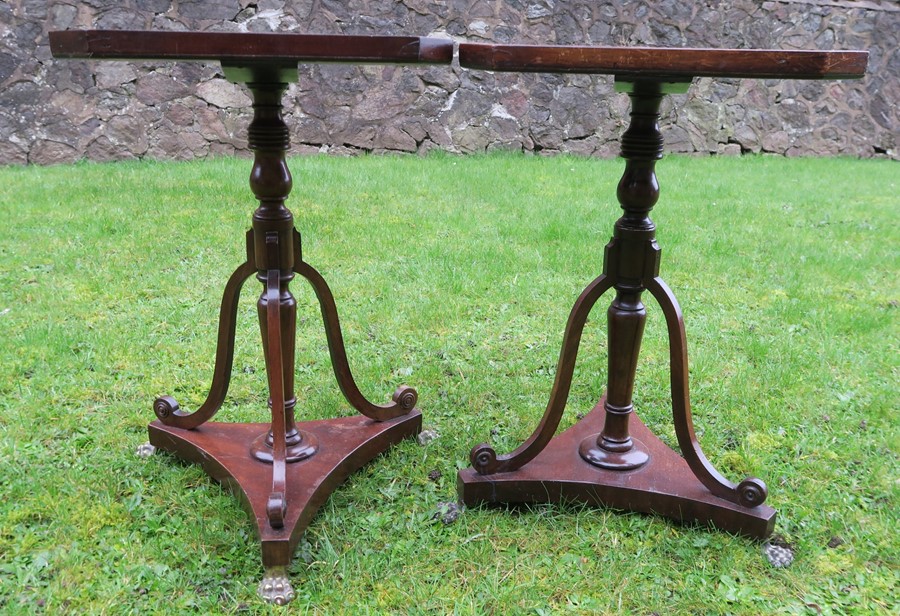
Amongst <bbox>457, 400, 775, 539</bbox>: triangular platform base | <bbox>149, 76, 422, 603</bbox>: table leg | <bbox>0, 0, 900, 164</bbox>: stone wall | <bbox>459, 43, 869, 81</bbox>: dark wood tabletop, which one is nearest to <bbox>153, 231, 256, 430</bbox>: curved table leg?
<bbox>149, 76, 422, 603</bbox>: table leg

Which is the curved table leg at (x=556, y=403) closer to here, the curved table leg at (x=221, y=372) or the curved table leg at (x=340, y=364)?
the curved table leg at (x=340, y=364)

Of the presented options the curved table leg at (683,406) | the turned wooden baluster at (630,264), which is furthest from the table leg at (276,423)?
the curved table leg at (683,406)

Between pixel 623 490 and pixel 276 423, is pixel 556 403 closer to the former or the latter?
pixel 623 490

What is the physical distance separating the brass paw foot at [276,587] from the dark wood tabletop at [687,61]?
3.75ft

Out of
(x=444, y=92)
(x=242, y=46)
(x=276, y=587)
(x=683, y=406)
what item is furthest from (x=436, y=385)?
(x=444, y=92)

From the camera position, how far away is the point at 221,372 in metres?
1.95

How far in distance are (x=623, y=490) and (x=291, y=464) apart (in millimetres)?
832

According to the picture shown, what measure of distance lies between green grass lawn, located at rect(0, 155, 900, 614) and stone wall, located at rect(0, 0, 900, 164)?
34.6 inches

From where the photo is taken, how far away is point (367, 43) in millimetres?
1359

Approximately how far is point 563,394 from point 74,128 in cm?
520

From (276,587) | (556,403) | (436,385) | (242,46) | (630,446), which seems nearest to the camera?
(242,46)

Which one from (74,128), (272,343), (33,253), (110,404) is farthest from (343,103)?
(272,343)

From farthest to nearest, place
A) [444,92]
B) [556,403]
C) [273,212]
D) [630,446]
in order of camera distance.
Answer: [444,92], [630,446], [556,403], [273,212]

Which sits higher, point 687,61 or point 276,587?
point 687,61
